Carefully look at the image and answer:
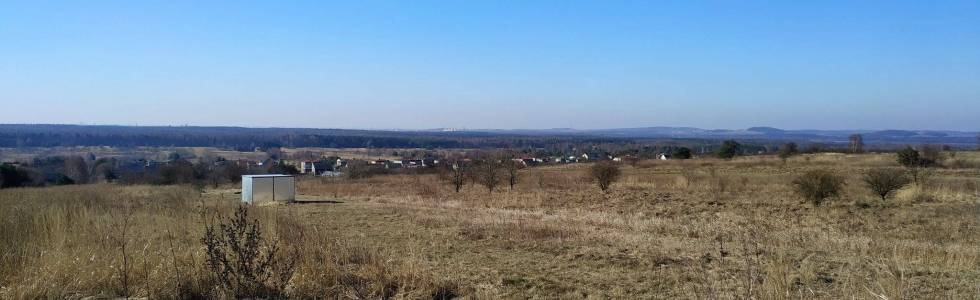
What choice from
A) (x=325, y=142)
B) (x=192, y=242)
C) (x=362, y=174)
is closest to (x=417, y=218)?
(x=192, y=242)

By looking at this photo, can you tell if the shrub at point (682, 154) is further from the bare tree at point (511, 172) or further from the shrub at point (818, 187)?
the shrub at point (818, 187)

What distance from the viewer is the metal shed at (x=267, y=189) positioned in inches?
880

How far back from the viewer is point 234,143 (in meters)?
126

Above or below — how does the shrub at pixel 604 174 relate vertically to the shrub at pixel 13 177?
above

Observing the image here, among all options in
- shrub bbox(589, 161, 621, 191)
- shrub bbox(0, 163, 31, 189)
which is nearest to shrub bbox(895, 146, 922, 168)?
shrub bbox(589, 161, 621, 191)

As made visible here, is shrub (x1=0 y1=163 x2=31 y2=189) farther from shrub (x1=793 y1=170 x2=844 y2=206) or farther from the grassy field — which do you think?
shrub (x1=793 y1=170 x2=844 y2=206)

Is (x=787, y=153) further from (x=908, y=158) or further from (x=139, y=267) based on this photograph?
(x=139, y=267)

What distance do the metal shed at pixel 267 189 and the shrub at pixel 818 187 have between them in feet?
52.8

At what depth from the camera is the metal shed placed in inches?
880

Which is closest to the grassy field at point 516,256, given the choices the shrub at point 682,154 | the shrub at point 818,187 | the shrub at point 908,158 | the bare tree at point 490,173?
the shrub at point 818,187

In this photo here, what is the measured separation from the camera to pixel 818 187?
17.6 m

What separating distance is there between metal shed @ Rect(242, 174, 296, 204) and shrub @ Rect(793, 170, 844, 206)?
1610 cm

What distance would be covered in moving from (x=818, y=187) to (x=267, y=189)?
56.3 ft

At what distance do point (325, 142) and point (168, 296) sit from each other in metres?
142
